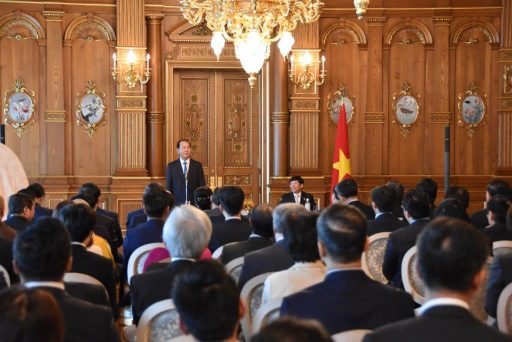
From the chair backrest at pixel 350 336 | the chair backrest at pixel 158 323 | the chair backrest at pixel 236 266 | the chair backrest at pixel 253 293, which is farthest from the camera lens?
the chair backrest at pixel 236 266

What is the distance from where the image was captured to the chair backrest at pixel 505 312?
13.5ft

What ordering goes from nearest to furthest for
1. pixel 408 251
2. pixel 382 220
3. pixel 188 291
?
pixel 188 291
pixel 408 251
pixel 382 220

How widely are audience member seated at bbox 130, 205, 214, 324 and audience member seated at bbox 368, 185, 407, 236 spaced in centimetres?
265

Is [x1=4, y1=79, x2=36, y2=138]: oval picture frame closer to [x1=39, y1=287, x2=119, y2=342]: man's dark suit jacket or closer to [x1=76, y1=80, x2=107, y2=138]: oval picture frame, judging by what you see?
[x1=76, y1=80, x2=107, y2=138]: oval picture frame

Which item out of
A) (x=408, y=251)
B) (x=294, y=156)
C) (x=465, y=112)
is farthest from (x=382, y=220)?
(x=465, y=112)

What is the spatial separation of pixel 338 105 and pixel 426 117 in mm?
1433

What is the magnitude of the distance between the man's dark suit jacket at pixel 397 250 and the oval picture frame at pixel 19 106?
798cm

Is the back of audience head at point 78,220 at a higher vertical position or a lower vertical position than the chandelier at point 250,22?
lower

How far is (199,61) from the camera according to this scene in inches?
508

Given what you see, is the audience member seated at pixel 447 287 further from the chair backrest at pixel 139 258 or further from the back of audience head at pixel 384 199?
the back of audience head at pixel 384 199

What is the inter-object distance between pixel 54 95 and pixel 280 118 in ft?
11.3

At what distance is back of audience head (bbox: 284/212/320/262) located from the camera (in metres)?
3.95

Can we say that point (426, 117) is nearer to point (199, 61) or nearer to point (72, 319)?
point (199, 61)

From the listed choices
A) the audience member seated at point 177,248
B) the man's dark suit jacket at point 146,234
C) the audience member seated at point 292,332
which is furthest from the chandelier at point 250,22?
the audience member seated at point 292,332
